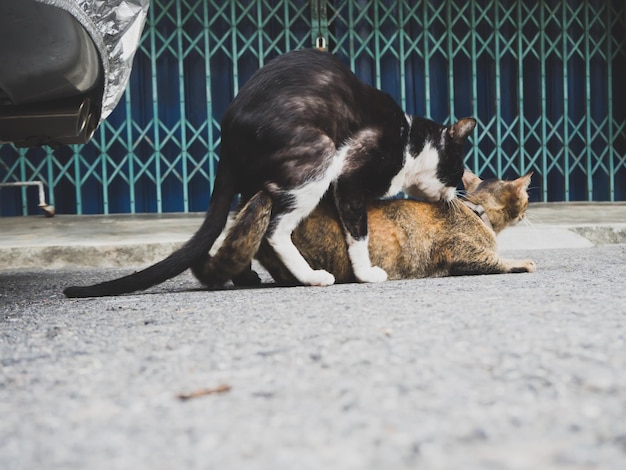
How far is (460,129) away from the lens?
377 cm

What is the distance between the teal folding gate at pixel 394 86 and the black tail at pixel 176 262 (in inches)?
144

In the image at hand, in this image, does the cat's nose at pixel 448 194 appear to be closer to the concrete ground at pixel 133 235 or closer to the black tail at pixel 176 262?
the concrete ground at pixel 133 235

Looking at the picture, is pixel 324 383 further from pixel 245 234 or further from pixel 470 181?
pixel 470 181

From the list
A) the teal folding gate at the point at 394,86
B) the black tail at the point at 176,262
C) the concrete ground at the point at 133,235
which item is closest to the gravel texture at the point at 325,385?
the black tail at the point at 176,262

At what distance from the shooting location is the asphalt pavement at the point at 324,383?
108 cm

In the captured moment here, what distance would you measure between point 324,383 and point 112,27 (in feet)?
5.32

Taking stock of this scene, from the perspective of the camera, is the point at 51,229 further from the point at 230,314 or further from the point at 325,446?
the point at 325,446

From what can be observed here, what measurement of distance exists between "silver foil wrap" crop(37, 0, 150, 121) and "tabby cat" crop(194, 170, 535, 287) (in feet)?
2.46

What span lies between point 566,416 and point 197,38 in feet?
20.0

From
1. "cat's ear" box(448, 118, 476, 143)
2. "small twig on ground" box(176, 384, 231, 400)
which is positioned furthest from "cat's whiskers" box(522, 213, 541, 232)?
"small twig on ground" box(176, 384, 231, 400)

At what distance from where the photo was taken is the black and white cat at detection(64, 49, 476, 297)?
302 centimetres

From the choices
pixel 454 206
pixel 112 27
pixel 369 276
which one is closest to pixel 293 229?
pixel 369 276

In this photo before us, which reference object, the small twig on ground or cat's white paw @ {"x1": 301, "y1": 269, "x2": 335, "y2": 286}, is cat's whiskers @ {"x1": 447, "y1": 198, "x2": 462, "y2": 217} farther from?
the small twig on ground

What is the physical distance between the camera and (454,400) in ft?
4.18
